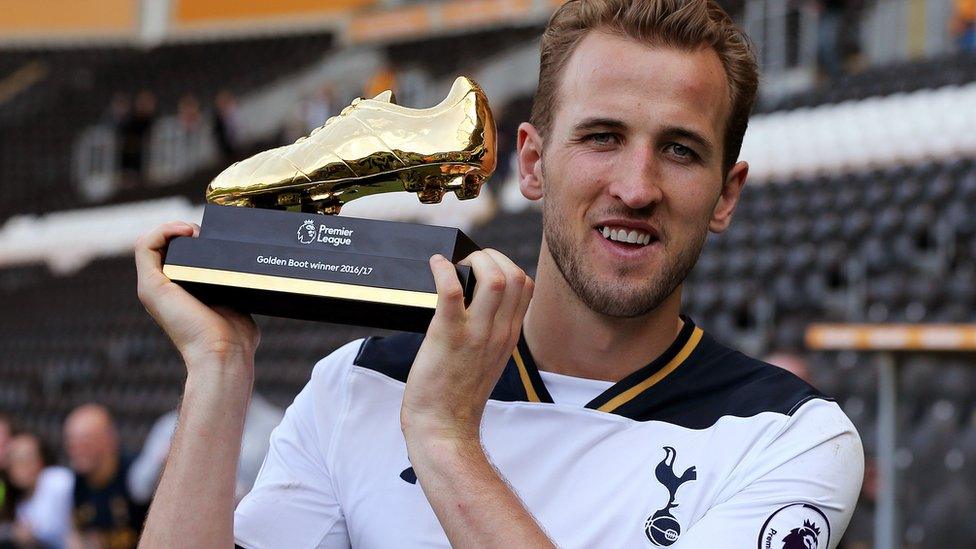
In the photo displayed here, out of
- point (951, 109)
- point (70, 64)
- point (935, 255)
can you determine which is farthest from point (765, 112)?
point (70, 64)

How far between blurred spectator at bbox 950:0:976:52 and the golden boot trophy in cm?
961

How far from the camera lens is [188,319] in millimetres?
1468

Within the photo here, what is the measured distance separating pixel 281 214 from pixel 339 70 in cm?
1764

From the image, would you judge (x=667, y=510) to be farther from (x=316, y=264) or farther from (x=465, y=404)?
(x=316, y=264)

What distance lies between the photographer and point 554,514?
1512 millimetres

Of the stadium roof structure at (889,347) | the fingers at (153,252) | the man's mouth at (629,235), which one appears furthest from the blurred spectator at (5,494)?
the man's mouth at (629,235)

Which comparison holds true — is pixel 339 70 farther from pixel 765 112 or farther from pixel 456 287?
pixel 456 287

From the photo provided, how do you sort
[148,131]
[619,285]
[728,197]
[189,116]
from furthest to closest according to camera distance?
[189,116]
[148,131]
[728,197]
[619,285]

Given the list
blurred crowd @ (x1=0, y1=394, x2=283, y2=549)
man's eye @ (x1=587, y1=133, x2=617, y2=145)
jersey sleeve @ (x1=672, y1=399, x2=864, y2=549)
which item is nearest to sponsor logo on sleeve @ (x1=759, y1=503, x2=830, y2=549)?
jersey sleeve @ (x1=672, y1=399, x2=864, y2=549)

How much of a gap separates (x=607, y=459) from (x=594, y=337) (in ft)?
0.54

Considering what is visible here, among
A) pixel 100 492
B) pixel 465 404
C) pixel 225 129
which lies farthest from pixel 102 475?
pixel 225 129

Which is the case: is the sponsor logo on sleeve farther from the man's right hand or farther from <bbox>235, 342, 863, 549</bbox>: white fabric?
the man's right hand

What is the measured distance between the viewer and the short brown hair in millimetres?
1559

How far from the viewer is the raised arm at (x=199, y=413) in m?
1.42
